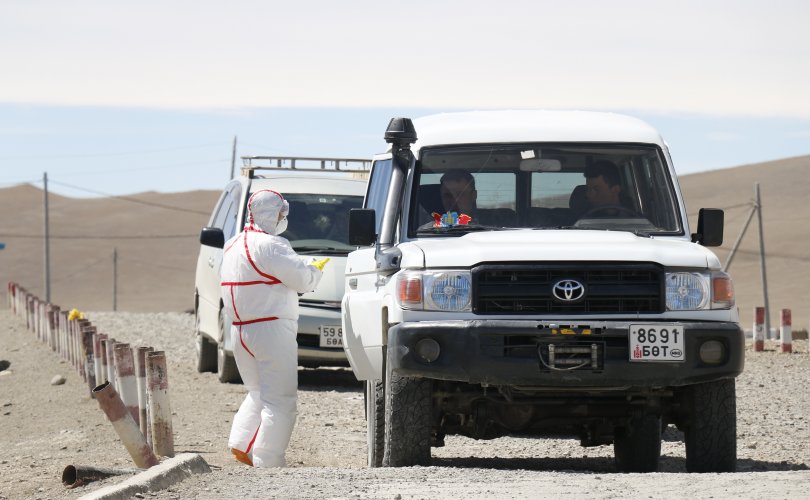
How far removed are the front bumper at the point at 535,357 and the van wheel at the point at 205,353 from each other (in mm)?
10547

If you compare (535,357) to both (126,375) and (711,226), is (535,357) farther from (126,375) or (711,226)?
(126,375)

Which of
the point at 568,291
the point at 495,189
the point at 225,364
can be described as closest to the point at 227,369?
the point at 225,364

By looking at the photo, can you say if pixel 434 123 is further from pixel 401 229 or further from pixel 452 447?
pixel 452 447

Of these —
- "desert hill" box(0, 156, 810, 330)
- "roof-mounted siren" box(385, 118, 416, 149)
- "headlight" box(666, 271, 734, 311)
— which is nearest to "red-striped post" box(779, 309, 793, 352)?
"roof-mounted siren" box(385, 118, 416, 149)

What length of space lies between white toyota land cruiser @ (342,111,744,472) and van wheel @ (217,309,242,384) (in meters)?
6.24

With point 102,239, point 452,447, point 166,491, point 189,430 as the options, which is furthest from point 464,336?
point 102,239

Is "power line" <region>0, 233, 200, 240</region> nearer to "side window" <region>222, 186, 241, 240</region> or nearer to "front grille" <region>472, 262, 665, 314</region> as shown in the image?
"side window" <region>222, 186, 241, 240</region>

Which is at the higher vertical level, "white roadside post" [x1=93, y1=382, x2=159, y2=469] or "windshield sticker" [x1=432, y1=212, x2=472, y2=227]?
"windshield sticker" [x1=432, y1=212, x2=472, y2=227]

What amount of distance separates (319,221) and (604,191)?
7364 millimetres

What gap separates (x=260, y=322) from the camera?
31.7 ft

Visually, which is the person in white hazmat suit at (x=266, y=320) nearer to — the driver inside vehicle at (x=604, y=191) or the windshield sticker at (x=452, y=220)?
the windshield sticker at (x=452, y=220)

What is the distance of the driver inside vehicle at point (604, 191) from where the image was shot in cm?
895

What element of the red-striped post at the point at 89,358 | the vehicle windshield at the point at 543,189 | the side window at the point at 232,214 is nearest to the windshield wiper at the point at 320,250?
the side window at the point at 232,214

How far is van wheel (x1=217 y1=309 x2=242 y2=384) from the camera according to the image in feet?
52.2
